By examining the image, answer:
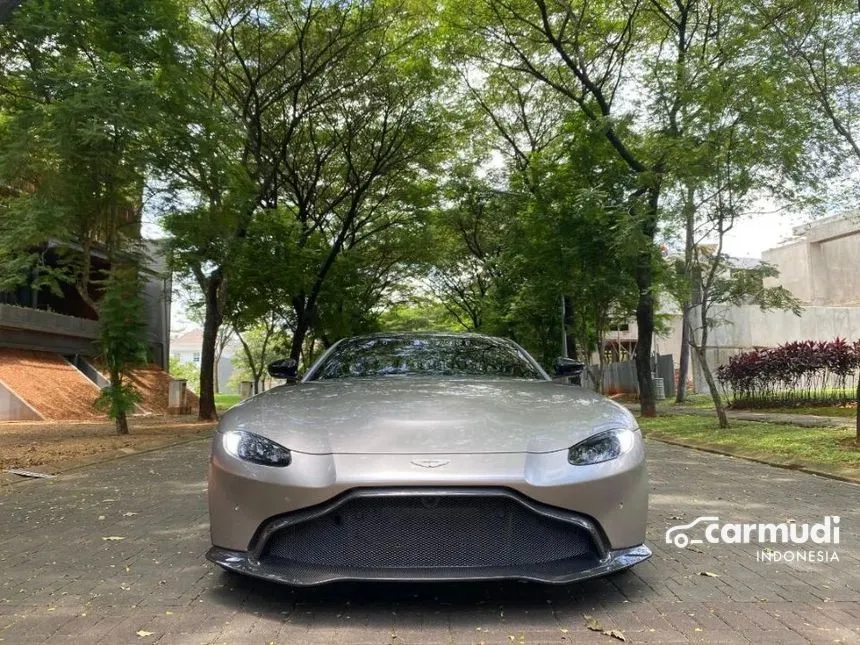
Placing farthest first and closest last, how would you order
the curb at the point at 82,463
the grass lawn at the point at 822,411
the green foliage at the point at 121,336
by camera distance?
the grass lawn at the point at 822,411
the green foliage at the point at 121,336
the curb at the point at 82,463

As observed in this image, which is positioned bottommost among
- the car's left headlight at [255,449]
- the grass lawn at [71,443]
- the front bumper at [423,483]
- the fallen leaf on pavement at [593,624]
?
the grass lawn at [71,443]

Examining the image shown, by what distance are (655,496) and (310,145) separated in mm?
17961

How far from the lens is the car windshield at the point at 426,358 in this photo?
4.59 m

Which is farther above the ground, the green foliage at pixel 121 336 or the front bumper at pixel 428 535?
the green foliage at pixel 121 336

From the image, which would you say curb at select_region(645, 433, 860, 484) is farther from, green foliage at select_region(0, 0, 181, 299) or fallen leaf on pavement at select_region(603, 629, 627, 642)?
green foliage at select_region(0, 0, 181, 299)

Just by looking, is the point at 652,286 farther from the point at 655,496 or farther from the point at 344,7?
the point at 344,7

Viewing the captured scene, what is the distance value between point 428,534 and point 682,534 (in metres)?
2.34

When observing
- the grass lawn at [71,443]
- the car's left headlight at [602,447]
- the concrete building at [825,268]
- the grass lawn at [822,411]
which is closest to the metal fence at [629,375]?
the concrete building at [825,268]

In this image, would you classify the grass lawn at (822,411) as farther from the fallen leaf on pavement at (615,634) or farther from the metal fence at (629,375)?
the fallen leaf on pavement at (615,634)

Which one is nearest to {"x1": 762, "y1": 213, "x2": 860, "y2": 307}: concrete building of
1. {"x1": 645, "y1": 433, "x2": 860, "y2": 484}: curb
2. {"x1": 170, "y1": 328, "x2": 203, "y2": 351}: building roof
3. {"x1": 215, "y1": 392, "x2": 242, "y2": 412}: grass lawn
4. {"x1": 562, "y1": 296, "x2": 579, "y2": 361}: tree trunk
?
{"x1": 562, "y1": 296, "x2": 579, "y2": 361}: tree trunk

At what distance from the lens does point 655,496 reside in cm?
579

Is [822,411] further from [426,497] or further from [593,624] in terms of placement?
[426,497]

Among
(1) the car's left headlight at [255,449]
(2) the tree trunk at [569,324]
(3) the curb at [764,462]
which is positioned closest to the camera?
(1) the car's left headlight at [255,449]

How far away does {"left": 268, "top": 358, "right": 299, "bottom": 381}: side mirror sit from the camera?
4.68 m
